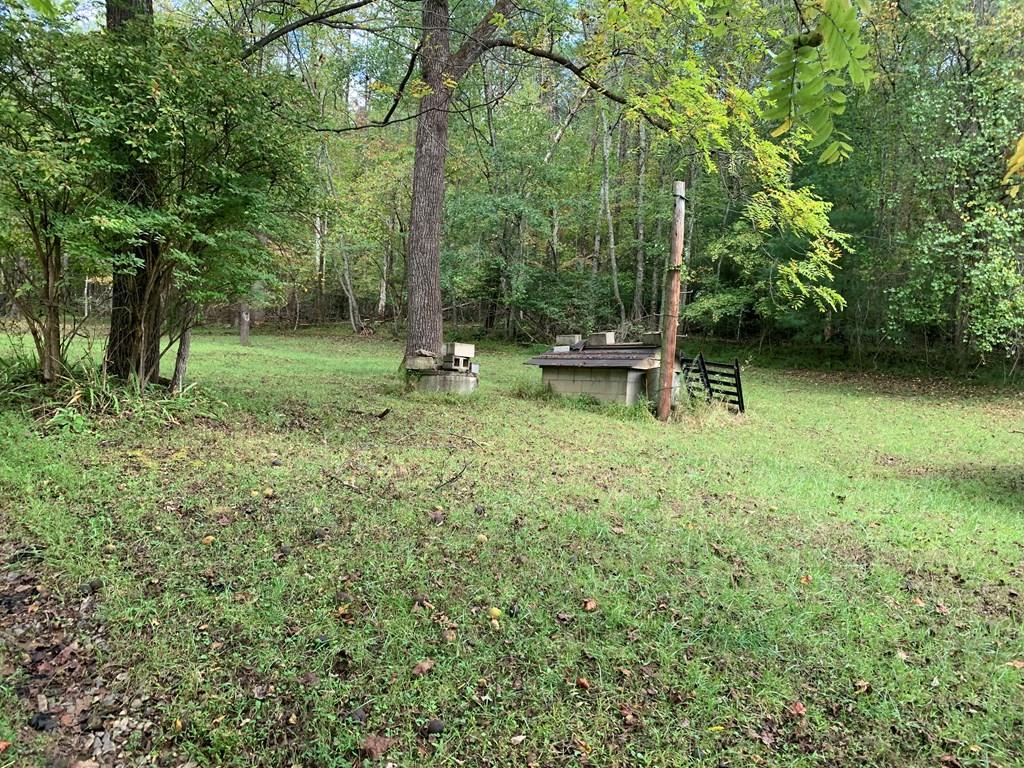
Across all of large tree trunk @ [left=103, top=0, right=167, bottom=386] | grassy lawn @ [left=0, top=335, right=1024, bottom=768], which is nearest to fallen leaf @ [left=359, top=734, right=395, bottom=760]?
grassy lawn @ [left=0, top=335, right=1024, bottom=768]

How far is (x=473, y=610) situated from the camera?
8.88 ft

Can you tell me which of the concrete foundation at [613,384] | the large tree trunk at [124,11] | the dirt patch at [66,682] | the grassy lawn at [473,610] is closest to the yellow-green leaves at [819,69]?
the grassy lawn at [473,610]

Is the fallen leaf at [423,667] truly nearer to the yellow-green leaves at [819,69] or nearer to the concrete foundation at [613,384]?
the yellow-green leaves at [819,69]

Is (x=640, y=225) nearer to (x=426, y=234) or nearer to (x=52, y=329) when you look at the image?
(x=426, y=234)

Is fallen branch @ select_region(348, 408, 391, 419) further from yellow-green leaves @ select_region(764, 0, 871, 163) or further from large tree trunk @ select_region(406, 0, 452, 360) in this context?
yellow-green leaves @ select_region(764, 0, 871, 163)

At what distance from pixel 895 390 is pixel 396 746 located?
1528 centimetres

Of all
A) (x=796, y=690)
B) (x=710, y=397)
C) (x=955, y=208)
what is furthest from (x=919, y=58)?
(x=796, y=690)

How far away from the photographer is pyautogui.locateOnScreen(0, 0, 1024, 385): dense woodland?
165 inches

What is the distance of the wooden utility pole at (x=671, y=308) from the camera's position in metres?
8.29

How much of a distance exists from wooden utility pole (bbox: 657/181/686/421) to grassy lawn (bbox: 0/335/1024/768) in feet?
10.7

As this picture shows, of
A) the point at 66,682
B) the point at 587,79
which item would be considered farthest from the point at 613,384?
the point at 66,682

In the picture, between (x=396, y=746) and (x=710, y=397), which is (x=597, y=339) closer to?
(x=710, y=397)

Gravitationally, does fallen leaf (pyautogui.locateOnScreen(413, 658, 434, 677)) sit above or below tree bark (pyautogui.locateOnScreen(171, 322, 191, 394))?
below

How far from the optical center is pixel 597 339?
33.9 feet
